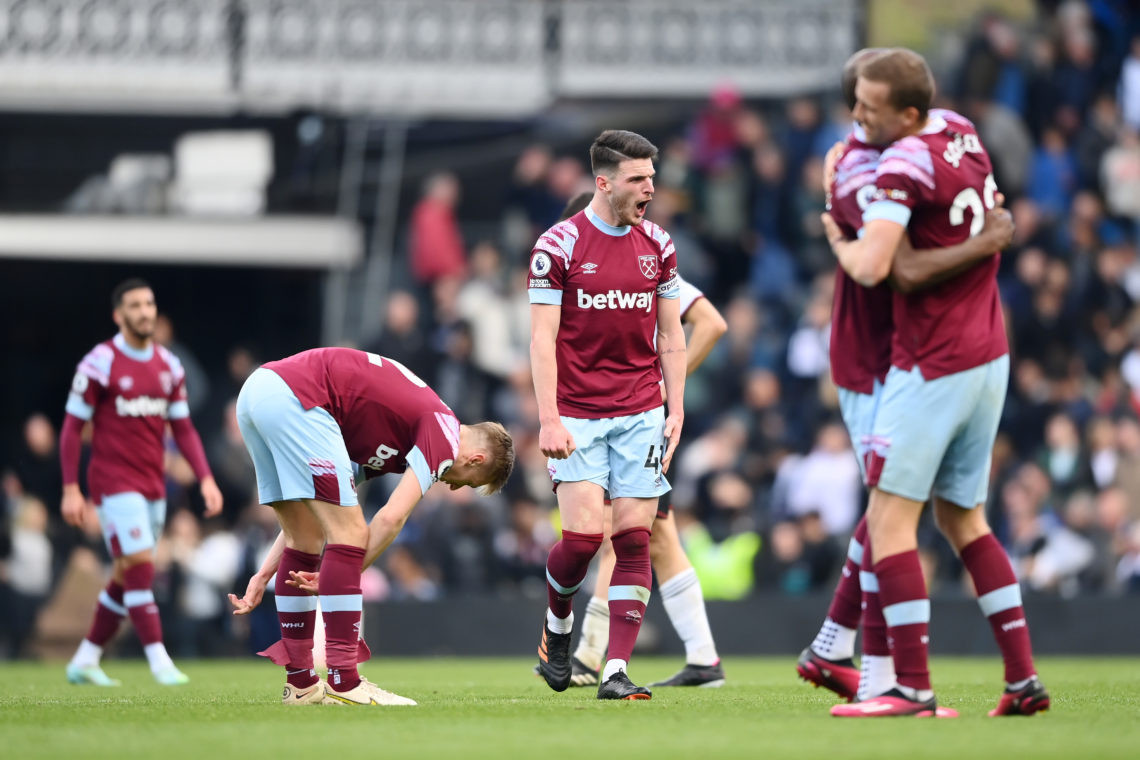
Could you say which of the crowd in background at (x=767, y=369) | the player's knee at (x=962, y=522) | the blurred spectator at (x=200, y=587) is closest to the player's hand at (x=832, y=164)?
the player's knee at (x=962, y=522)

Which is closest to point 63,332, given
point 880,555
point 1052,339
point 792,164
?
point 792,164

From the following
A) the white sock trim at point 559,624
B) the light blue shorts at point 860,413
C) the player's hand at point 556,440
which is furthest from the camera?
the white sock trim at point 559,624

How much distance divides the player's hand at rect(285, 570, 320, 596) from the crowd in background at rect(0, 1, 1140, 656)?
7.95 m

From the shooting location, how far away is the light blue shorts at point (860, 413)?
693 cm

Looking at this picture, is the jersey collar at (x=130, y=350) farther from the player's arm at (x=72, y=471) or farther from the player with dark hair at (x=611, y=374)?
the player with dark hair at (x=611, y=374)

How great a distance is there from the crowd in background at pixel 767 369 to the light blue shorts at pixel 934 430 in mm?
8661

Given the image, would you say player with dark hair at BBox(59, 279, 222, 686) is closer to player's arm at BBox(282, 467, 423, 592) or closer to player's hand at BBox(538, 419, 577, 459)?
player's arm at BBox(282, 467, 423, 592)

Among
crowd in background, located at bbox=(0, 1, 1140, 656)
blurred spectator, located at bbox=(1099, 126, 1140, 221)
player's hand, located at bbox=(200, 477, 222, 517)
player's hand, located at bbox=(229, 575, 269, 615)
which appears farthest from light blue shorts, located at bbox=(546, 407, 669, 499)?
blurred spectator, located at bbox=(1099, 126, 1140, 221)

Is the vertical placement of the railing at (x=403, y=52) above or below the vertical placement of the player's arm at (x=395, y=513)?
above

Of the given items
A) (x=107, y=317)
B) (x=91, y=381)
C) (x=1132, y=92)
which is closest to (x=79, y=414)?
(x=91, y=381)

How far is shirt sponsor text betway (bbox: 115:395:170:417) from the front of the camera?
1157 cm

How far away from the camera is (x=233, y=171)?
64.3 ft

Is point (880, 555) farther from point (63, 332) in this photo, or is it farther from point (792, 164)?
Answer: point (63, 332)

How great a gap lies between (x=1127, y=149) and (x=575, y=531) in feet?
40.9
